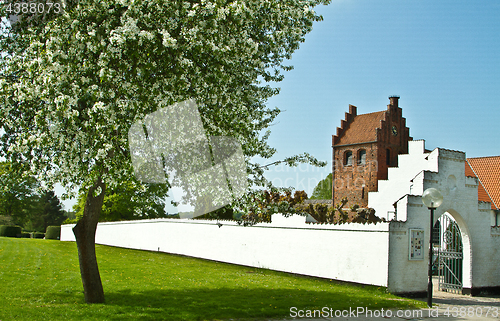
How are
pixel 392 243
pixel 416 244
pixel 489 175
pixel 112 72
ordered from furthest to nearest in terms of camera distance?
pixel 489 175 → pixel 416 244 → pixel 392 243 → pixel 112 72

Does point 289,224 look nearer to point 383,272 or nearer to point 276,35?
point 383,272

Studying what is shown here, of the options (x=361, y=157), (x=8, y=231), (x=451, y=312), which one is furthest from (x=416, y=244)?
(x=8, y=231)

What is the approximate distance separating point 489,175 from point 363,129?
945 inches

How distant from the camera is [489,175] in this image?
2959 centimetres

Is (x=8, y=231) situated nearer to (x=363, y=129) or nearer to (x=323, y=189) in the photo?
(x=363, y=129)

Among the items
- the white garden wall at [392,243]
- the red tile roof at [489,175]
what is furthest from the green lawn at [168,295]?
the red tile roof at [489,175]

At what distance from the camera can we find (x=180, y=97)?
31.0ft

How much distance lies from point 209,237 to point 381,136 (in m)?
31.8

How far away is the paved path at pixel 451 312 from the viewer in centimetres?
1085

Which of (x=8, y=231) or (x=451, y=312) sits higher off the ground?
(x=451, y=312)

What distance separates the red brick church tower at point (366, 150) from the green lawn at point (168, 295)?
33317mm

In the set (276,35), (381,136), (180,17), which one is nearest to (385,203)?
(381,136)

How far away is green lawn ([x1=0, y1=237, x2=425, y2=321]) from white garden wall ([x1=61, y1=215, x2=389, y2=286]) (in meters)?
0.73

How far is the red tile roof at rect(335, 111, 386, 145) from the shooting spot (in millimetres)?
51188
